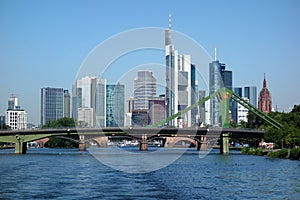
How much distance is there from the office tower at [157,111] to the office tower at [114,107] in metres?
13.0

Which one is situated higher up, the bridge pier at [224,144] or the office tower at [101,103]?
the office tower at [101,103]

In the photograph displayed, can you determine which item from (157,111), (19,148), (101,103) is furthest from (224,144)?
(157,111)

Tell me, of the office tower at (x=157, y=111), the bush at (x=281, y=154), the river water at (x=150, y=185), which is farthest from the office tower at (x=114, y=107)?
the river water at (x=150, y=185)

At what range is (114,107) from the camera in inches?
6693

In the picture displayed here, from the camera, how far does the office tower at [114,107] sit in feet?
513

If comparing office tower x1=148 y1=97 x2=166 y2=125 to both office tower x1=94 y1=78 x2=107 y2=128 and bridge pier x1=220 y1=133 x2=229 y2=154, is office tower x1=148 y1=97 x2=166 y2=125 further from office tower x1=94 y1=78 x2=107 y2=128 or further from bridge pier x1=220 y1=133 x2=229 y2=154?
bridge pier x1=220 y1=133 x2=229 y2=154

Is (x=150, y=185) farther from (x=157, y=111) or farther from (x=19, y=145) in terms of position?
(x=157, y=111)

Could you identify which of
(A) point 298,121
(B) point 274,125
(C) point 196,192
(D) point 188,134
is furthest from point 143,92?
(C) point 196,192

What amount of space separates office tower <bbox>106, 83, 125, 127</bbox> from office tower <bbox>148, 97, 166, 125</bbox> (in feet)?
42.7

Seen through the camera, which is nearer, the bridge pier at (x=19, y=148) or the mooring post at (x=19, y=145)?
the bridge pier at (x=19, y=148)

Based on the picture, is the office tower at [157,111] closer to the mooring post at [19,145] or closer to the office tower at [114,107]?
the office tower at [114,107]

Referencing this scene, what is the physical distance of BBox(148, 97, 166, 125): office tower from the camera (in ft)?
600

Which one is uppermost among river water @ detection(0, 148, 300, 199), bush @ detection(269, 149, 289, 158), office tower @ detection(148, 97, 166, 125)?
office tower @ detection(148, 97, 166, 125)

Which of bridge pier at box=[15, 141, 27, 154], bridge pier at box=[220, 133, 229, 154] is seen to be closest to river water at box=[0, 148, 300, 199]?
bridge pier at box=[15, 141, 27, 154]
